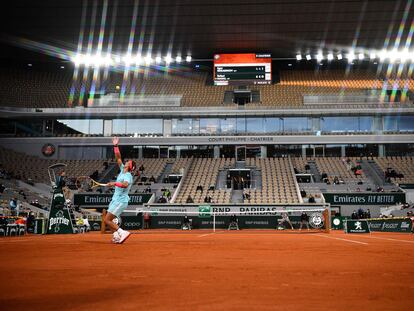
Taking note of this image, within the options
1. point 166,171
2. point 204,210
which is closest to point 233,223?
point 204,210

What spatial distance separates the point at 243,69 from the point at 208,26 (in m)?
7.27

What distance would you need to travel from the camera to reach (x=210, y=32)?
40.4 metres

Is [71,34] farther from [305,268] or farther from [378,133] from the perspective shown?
[305,268]

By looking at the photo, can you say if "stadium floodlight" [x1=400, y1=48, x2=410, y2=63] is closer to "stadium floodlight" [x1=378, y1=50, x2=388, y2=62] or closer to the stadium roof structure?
the stadium roof structure

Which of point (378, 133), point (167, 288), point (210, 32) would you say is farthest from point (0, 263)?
point (378, 133)

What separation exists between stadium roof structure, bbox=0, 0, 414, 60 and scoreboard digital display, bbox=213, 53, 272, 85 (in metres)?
0.96

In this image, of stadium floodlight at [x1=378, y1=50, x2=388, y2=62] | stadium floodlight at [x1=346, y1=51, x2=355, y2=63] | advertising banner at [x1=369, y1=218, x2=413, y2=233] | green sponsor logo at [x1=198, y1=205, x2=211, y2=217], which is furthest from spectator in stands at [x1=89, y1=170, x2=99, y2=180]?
stadium floodlight at [x1=378, y1=50, x2=388, y2=62]

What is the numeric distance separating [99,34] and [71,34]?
111 inches

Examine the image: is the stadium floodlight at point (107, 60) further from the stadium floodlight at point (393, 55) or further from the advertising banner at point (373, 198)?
the stadium floodlight at point (393, 55)

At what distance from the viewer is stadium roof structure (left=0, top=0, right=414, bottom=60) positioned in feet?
115

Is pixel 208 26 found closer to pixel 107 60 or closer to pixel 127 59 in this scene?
pixel 127 59

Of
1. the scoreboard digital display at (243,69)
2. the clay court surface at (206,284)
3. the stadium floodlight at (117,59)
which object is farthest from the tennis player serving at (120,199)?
the stadium floodlight at (117,59)

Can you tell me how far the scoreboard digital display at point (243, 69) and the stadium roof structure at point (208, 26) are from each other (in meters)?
0.96

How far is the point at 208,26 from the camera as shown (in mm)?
39031
